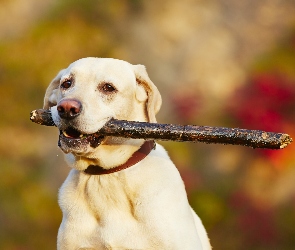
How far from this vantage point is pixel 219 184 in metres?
9.34

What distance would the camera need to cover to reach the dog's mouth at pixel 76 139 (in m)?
3.94

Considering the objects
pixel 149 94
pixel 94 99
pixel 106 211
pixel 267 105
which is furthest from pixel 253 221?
pixel 94 99

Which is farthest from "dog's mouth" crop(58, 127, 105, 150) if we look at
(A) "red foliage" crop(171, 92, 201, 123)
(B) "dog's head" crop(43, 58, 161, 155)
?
(A) "red foliage" crop(171, 92, 201, 123)

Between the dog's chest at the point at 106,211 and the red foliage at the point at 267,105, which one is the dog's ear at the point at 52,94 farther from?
the red foliage at the point at 267,105

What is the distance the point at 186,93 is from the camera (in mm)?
9961

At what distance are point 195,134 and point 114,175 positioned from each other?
0.57 m

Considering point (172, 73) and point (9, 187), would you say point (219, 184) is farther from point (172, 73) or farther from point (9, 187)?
point (9, 187)

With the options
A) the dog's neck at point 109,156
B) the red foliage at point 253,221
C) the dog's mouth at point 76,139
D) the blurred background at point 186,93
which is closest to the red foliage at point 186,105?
the blurred background at point 186,93

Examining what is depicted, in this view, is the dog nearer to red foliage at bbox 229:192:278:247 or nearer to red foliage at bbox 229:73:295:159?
red foliage at bbox 229:73:295:159

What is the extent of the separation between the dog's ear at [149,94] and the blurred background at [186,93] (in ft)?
14.9

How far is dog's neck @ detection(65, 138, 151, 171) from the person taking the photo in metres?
4.19

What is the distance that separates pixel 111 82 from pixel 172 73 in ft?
20.8

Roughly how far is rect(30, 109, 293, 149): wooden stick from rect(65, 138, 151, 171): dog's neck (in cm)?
18

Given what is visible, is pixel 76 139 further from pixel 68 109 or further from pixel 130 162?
pixel 130 162
